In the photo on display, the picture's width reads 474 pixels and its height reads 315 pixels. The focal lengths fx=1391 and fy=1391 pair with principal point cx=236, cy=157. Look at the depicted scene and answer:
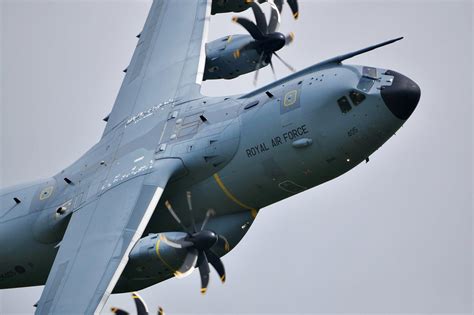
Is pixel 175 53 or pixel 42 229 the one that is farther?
pixel 175 53

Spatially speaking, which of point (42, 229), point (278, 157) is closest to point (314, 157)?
point (278, 157)

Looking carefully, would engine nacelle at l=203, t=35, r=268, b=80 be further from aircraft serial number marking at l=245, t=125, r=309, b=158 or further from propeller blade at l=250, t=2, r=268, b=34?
aircraft serial number marking at l=245, t=125, r=309, b=158

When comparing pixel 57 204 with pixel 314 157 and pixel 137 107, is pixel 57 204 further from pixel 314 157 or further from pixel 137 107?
pixel 314 157

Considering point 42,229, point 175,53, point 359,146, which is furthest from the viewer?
point 175,53

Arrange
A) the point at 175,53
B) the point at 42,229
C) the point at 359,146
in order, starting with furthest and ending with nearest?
the point at 175,53
the point at 42,229
the point at 359,146

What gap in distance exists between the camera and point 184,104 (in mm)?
57906

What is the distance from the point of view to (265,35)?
2296 inches

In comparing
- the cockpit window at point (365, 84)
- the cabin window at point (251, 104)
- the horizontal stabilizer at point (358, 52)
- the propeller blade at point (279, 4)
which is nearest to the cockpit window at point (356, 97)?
the cockpit window at point (365, 84)

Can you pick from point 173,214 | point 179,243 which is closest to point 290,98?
point 173,214

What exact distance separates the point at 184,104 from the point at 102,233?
6.84m

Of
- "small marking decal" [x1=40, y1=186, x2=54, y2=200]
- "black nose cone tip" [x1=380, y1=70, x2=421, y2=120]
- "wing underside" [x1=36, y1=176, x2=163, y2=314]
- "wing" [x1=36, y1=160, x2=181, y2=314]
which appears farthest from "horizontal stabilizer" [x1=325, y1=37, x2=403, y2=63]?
"small marking decal" [x1=40, y1=186, x2=54, y2=200]

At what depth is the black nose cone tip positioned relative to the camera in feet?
169

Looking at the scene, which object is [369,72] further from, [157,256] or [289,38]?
[157,256]

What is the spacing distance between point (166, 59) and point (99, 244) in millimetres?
11342
